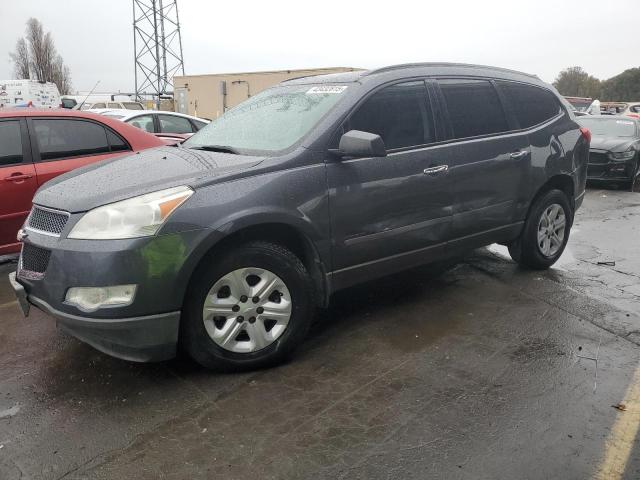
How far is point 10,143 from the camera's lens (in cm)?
493

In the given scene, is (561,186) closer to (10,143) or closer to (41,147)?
(41,147)

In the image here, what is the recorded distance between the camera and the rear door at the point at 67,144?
5.05 meters

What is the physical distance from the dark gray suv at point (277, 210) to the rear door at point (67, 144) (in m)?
1.64

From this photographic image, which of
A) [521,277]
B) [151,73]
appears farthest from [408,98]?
[151,73]

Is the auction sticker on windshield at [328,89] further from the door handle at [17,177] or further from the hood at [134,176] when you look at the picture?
the door handle at [17,177]

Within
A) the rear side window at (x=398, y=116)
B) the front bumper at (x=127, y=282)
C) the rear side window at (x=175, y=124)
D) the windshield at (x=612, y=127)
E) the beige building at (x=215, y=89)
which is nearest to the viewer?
the front bumper at (x=127, y=282)

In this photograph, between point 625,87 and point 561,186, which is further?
point 625,87

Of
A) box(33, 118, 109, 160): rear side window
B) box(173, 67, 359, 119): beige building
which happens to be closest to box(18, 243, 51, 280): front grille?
box(33, 118, 109, 160): rear side window

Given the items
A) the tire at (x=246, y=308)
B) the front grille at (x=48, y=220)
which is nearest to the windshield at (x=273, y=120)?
the tire at (x=246, y=308)

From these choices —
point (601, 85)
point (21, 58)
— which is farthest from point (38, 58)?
point (601, 85)

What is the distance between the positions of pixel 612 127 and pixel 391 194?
10.5 m

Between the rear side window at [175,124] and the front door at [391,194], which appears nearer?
the front door at [391,194]

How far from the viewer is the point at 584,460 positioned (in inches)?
96.8

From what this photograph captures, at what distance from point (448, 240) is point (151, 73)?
4273cm
